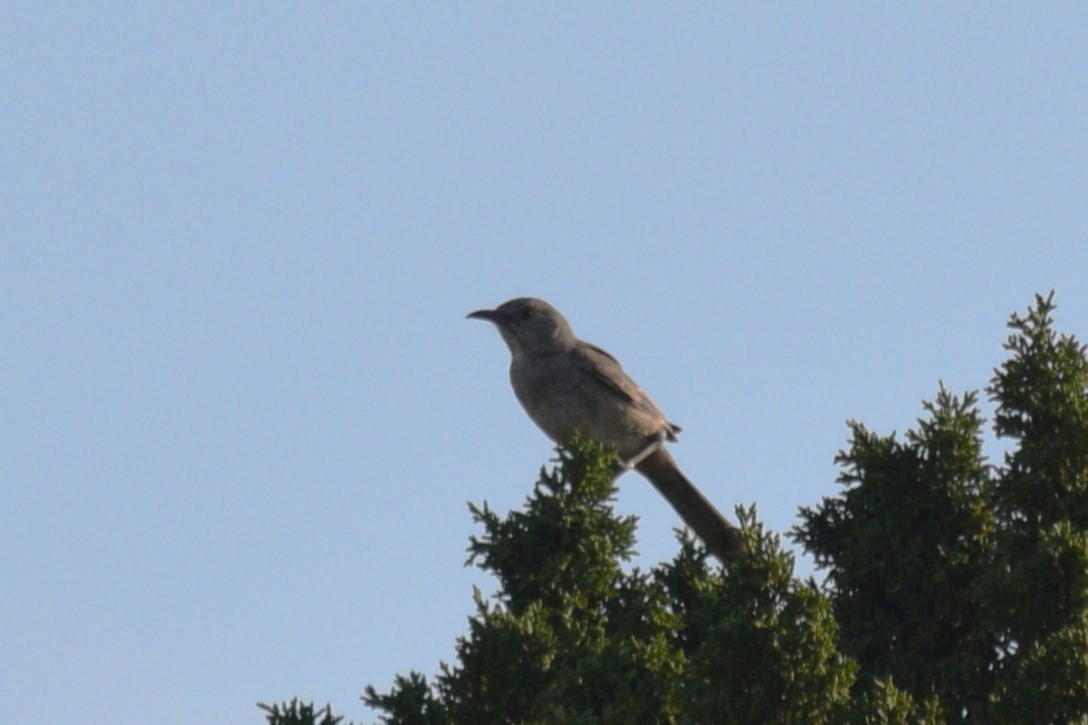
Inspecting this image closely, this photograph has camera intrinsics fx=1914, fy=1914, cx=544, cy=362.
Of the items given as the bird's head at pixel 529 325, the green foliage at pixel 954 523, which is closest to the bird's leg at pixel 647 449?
the bird's head at pixel 529 325

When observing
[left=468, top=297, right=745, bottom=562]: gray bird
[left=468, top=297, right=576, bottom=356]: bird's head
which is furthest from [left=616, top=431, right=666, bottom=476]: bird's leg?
[left=468, top=297, right=576, bottom=356]: bird's head

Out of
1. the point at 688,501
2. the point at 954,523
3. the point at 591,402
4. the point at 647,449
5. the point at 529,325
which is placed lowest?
the point at 954,523

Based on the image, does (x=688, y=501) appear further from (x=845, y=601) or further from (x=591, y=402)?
(x=845, y=601)

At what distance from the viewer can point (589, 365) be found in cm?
1270

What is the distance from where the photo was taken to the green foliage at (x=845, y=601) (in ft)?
22.8

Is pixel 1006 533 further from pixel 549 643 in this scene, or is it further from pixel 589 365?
pixel 589 365

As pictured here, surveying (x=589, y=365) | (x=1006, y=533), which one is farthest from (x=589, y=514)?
(x=589, y=365)

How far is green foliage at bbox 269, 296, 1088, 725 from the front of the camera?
22.8ft

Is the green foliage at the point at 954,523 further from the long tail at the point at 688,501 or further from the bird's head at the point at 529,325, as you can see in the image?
the bird's head at the point at 529,325

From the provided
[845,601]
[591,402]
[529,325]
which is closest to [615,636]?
[845,601]

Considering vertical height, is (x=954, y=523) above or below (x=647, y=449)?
below

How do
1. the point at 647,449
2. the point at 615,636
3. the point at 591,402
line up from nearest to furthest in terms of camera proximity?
the point at 615,636 < the point at 591,402 < the point at 647,449

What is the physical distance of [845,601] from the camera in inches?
334

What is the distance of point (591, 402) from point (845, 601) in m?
4.24
